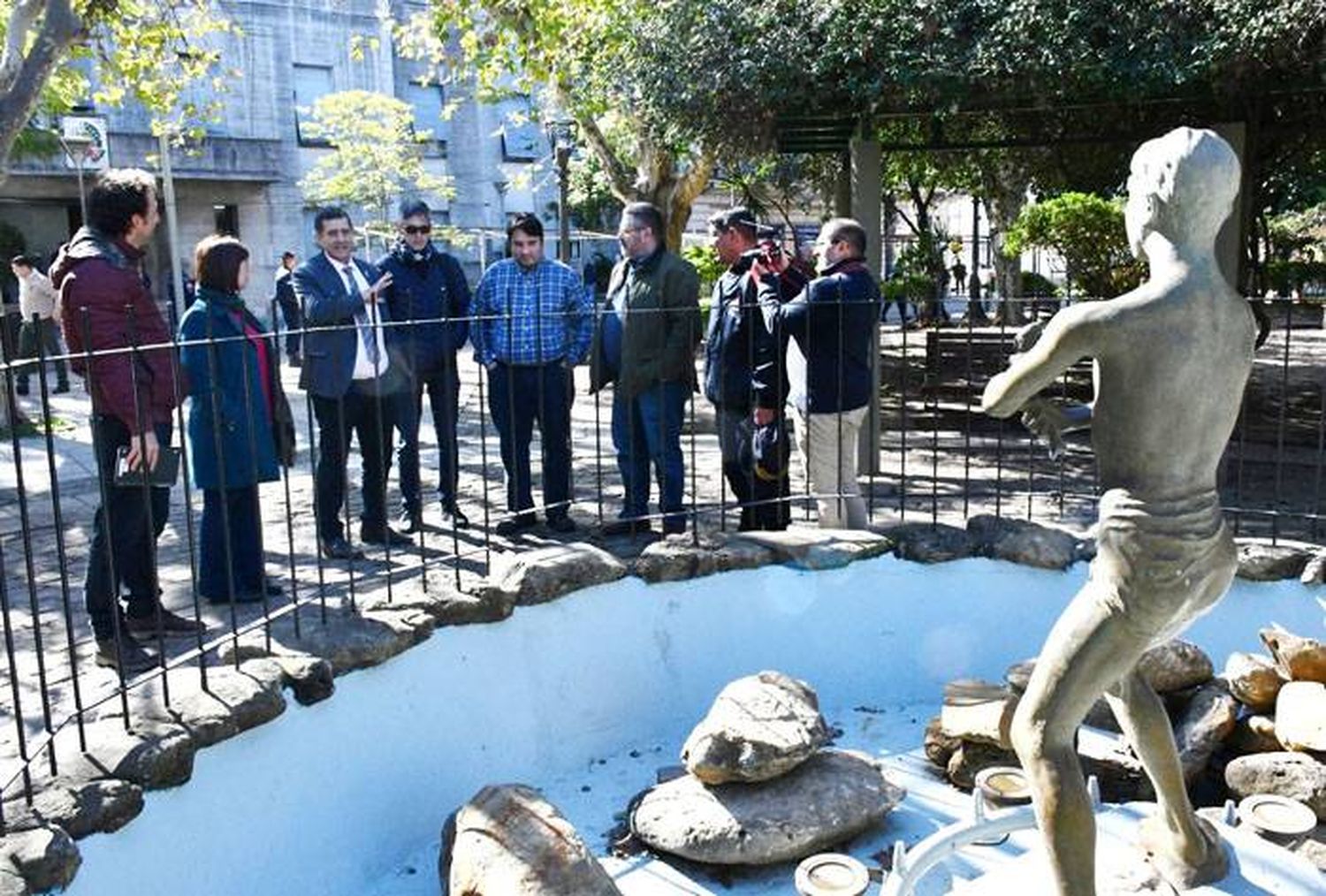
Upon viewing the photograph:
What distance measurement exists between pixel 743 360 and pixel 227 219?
1137 inches

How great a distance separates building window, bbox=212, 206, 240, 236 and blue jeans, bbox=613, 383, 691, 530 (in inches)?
1104

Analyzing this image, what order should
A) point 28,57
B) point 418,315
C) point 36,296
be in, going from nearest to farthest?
point 418,315
point 28,57
point 36,296

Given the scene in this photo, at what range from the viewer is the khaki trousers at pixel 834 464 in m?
5.58

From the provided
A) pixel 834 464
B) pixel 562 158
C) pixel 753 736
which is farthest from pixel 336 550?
pixel 562 158

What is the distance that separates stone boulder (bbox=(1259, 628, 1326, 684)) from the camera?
438cm

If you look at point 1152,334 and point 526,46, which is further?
point 526,46

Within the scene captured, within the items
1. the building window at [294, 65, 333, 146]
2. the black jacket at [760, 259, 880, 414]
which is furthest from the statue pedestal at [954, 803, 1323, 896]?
the building window at [294, 65, 333, 146]

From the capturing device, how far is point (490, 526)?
6.30 m

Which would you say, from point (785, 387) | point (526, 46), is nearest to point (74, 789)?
point (785, 387)

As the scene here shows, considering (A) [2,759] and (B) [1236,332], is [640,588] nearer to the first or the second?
A: (A) [2,759]

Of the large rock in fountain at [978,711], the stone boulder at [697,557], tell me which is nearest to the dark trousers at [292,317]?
the stone boulder at [697,557]

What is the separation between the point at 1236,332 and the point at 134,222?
3.63 meters

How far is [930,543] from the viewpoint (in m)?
5.32

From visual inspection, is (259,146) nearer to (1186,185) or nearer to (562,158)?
(562,158)
